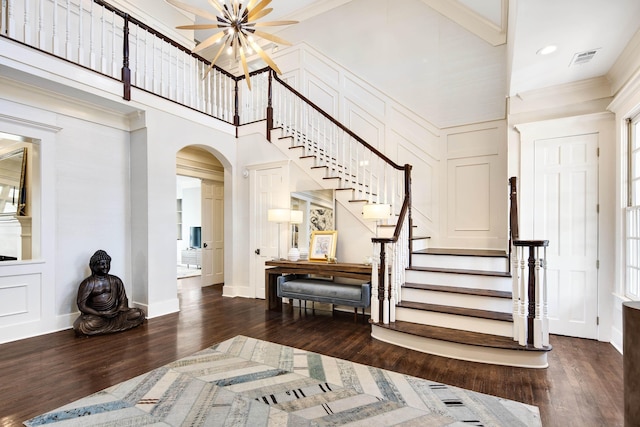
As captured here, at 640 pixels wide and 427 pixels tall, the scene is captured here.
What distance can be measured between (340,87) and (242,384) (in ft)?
17.5

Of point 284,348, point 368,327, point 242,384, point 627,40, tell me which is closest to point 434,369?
point 368,327

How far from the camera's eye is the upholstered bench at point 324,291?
4.11m

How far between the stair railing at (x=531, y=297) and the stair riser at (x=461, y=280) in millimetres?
550

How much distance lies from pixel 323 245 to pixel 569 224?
3202 mm

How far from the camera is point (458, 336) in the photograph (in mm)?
3137

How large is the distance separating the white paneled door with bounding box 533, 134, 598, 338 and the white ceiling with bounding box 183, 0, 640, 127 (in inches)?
32.7

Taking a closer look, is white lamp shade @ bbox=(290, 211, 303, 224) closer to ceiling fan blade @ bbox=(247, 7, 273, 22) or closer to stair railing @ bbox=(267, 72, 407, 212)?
stair railing @ bbox=(267, 72, 407, 212)

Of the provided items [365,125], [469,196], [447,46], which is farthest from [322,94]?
[469,196]

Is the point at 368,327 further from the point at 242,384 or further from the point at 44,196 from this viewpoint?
the point at 44,196

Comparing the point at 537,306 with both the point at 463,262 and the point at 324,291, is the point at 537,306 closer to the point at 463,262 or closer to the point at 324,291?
the point at 463,262

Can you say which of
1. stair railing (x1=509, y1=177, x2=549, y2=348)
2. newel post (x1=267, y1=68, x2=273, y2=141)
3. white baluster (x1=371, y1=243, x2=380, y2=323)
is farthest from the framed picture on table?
stair railing (x1=509, y1=177, x2=549, y2=348)

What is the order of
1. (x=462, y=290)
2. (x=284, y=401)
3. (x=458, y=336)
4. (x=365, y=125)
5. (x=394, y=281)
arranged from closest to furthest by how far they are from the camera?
1. (x=284, y=401)
2. (x=458, y=336)
3. (x=462, y=290)
4. (x=394, y=281)
5. (x=365, y=125)

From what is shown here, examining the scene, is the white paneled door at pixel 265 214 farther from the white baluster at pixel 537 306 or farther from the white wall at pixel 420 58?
the white baluster at pixel 537 306

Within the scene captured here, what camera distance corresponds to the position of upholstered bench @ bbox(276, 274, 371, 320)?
4105 mm
